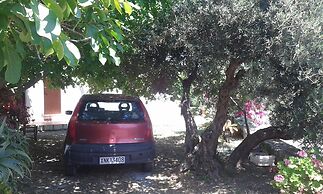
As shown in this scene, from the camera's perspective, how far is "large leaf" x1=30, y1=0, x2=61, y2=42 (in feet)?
4.69

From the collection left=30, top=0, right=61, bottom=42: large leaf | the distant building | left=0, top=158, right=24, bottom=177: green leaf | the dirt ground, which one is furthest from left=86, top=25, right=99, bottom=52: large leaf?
the distant building

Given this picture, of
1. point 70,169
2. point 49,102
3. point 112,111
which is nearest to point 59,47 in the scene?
point 112,111

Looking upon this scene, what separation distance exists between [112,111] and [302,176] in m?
3.74

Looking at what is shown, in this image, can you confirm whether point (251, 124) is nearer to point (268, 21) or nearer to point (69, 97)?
point (268, 21)

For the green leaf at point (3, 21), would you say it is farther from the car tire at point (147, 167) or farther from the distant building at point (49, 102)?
the distant building at point (49, 102)

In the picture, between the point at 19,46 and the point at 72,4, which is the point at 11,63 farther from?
the point at 72,4

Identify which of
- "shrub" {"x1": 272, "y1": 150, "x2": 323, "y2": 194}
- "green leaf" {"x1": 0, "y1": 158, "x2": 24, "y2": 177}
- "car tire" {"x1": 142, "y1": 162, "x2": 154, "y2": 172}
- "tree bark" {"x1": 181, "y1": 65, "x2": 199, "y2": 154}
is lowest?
"car tire" {"x1": 142, "y1": 162, "x2": 154, "y2": 172}

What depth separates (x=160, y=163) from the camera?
8.62 meters

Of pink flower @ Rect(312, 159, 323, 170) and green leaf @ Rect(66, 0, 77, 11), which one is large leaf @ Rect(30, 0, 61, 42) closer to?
green leaf @ Rect(66, 0, 77, 11)

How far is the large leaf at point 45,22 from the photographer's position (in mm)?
1429

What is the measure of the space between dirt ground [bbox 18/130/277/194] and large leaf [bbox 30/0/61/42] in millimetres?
5221

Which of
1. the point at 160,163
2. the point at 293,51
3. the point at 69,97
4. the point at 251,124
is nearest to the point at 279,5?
the point at 293,51

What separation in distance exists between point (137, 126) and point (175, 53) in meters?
1.55

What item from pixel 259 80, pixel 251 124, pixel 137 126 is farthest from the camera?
pixel 251 124
